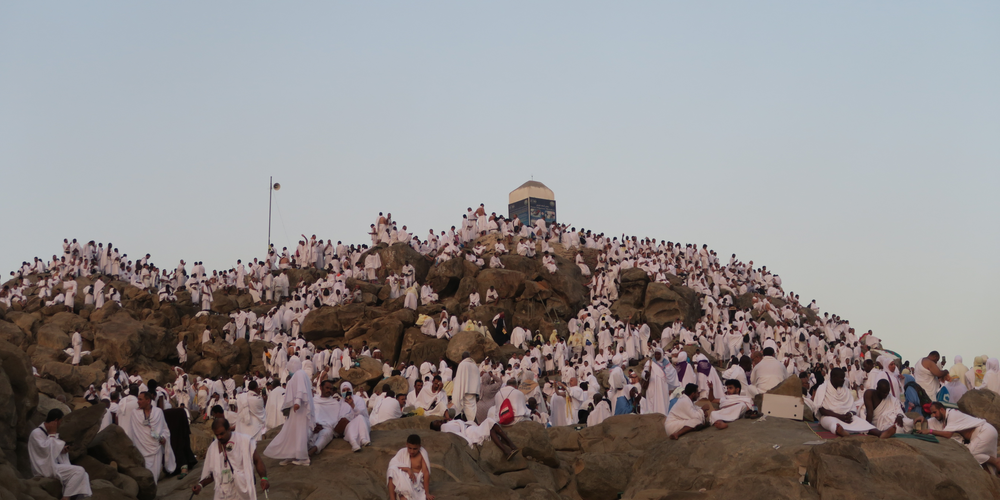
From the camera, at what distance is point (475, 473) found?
441 inches

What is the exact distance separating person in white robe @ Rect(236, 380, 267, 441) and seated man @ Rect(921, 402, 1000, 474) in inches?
418

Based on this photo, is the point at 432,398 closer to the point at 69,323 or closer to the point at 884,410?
the point at 884,410

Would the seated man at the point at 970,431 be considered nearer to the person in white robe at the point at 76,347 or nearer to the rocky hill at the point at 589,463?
the rocky hill at the point at 589,463

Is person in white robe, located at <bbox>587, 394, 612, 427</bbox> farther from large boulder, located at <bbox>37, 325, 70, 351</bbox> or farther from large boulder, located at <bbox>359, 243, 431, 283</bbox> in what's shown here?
large boulder, located at <bbox>37, 325, 70, 351</bbox>

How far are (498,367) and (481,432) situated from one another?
37.8ft

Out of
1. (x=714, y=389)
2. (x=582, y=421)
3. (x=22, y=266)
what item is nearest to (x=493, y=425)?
(x=714, y=389)

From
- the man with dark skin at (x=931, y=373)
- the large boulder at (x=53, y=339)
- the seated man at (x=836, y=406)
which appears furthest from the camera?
the large boulder at (x=53, y=339)

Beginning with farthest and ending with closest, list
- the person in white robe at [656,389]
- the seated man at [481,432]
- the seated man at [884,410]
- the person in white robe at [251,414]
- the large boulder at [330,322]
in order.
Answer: the large boulder at [330,322]
the person in white robe at [656,389]
the person in white robe at [251,414]
the seated man at [481,432]
the seated man at [884,410]

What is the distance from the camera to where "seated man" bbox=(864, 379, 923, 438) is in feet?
35.4

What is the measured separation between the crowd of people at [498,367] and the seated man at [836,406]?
1.1 inches

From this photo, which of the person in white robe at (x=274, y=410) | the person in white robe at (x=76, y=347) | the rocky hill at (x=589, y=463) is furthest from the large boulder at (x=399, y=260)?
the person in white robe at (x=274, y=410)

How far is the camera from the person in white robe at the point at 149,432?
11.4m

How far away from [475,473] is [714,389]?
5.31 metres

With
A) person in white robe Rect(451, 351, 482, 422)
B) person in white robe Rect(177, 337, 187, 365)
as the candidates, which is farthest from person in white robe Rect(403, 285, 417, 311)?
person in white robe Rect(451, 351, 482, 422)
